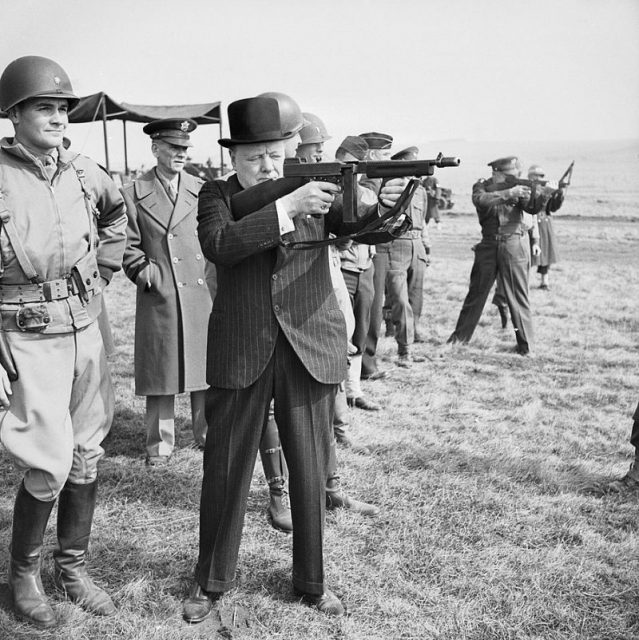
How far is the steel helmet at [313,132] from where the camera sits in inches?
235

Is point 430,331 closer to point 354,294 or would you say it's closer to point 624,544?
point 354,294

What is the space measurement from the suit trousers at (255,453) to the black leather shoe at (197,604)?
0.06 metres

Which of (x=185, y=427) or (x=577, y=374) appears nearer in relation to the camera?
(x=185, y=427)

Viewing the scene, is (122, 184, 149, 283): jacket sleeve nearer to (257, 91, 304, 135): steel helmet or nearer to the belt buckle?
the belt buckle

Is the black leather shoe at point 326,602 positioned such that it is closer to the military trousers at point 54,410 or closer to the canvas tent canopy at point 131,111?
the military trousers at point 54,410

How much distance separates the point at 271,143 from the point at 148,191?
7.90 feet

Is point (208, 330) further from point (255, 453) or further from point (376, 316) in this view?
point (376, 316)

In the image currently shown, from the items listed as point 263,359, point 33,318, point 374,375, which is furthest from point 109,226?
point 374,375

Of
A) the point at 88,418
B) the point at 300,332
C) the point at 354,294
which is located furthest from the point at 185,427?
the point at 300,332

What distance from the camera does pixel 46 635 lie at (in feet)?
10.9

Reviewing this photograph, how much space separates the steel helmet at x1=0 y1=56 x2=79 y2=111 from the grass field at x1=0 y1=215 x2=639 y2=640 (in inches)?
93.0

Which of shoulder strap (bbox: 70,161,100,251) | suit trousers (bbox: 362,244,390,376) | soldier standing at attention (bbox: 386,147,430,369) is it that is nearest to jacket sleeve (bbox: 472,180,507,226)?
soldier standing at attention (bbox: 386,147,430,369)

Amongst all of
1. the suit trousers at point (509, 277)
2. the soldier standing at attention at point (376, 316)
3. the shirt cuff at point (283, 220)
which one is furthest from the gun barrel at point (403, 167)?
the suit trousers at point (509, 277)

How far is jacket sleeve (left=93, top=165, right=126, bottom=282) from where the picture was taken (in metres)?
3.67
